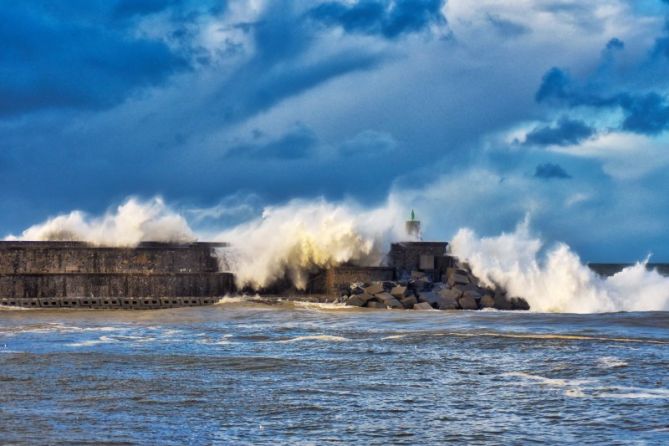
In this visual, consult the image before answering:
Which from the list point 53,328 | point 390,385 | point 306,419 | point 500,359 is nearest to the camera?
point 306,419

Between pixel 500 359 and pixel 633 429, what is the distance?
17.2ft

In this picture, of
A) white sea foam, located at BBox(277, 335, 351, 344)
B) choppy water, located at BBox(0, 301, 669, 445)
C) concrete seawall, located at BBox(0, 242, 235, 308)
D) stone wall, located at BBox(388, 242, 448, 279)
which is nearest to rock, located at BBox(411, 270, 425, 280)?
stone wall, located at BBox(388, 242, 448, 279)

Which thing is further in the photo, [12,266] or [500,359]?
[12,266]

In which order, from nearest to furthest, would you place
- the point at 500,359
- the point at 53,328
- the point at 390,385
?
the point at 390,385 < the point at 500,359 < the point at 53,328

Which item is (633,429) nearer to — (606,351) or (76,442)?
(76,442)

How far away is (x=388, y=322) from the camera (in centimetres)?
2059

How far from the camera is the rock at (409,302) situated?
81.5ft

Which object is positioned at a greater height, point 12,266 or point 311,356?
point 12,266

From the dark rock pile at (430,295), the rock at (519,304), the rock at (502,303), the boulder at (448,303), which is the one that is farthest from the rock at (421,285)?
the rock at (519,304)

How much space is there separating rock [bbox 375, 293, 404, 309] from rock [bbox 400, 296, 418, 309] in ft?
0.37

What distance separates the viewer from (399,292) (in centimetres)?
2514

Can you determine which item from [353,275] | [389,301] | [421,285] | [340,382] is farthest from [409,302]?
[340,382]

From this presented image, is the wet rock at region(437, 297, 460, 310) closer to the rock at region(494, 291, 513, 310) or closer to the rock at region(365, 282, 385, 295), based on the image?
the rock at region(494, 291, 513, 310)

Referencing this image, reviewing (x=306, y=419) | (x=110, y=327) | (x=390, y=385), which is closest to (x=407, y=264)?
(x=110, y=327)
